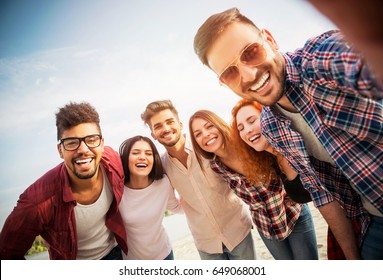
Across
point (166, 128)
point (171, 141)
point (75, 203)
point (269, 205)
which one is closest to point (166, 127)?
point (166, 128)

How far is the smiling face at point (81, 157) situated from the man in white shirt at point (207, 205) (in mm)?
569

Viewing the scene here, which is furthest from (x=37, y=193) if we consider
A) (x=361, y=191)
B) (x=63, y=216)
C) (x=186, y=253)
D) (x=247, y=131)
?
(x=186, y=253)

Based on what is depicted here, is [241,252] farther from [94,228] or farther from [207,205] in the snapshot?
[94,228]

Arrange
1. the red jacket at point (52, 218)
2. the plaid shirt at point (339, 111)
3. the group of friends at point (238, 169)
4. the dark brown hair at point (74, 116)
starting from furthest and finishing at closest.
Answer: the dark brown hair at point (74, 116) < the red jacket at point (52, 218) < the group of friends at point (238, 169) < the plaid shirt at point (339, 111)

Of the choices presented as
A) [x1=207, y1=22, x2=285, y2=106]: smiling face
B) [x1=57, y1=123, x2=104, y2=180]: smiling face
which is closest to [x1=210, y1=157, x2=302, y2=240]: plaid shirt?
[x1=207, y1=22, x2=285, y2=106]: smiling face

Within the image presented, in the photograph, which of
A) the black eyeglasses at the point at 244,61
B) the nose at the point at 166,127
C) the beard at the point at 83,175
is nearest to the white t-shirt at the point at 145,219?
the beard at the point at 83,175

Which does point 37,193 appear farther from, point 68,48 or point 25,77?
point 68,48

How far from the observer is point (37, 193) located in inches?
66.7

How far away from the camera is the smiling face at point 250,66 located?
1.28m

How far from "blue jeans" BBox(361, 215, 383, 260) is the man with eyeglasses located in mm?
1639

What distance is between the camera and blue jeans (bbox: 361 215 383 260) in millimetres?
1229

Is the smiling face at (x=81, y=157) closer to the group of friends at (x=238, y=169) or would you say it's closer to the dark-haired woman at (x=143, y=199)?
the group of friends at (x=238, y=169)

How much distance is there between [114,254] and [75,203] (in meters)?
0.61

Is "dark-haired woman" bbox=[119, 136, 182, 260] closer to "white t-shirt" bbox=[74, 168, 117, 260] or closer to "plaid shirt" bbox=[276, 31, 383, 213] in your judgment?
"white t-shirt" bbox=[74, 168, 117, 260]
